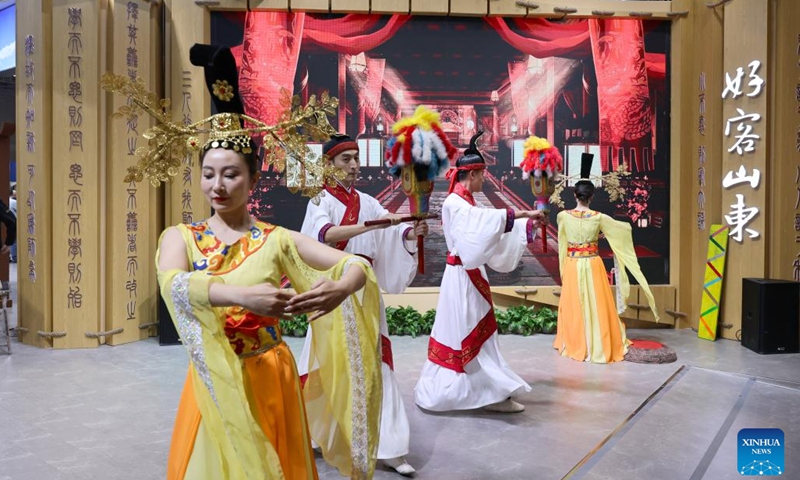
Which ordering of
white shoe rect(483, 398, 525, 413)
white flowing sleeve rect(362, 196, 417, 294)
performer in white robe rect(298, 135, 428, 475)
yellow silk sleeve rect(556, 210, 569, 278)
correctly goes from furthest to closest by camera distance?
yellow silk sleeve rect(556, 210, 569, 278) < white shoe rect(483, 398, 525, 413) < white flowing sleeve rect(362, 196, 417, 294) < performer in white robe rect(298, 135, 428, 475)

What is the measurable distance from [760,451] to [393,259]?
206 cm

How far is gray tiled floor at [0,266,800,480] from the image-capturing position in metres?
2.11

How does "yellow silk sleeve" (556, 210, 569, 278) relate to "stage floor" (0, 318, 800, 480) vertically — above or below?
above

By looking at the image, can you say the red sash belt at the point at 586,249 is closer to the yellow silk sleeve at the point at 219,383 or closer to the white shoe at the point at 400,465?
the white shoe at the point at 400,465

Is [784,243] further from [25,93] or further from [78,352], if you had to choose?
[25,93]

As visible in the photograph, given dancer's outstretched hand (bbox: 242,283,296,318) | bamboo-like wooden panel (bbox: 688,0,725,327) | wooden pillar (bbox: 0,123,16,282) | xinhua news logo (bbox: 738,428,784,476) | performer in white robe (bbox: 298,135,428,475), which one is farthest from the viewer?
wooden pillar (bbox: 0,123,16,282)

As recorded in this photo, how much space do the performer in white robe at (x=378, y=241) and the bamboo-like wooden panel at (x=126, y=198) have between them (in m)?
3.58

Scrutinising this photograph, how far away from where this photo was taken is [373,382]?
2.13 meters

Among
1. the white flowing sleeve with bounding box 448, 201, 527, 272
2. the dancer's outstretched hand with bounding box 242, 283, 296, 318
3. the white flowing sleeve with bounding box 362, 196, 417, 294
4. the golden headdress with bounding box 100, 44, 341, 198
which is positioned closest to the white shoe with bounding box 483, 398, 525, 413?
the white flowing sleeve with bounding box 448, 201, 527, 272

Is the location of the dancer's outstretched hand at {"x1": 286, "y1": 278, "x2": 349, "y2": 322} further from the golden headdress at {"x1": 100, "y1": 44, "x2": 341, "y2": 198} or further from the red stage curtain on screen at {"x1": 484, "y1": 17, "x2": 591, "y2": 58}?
the red stage curtain on screen at {"x1": 484, "y1": 17, "x2": 591, "y2": 58}

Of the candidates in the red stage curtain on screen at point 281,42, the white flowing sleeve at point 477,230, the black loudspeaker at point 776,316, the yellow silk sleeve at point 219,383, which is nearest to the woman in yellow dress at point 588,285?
the black loudspeaker at point 776,316

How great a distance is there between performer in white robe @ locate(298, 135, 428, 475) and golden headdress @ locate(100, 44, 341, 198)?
0.92 meters

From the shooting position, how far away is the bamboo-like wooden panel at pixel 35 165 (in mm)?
6254

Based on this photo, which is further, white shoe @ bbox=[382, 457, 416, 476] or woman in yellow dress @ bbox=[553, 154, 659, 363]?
woman in yellow dress @ bbox=[553, 154, 659, 363]
